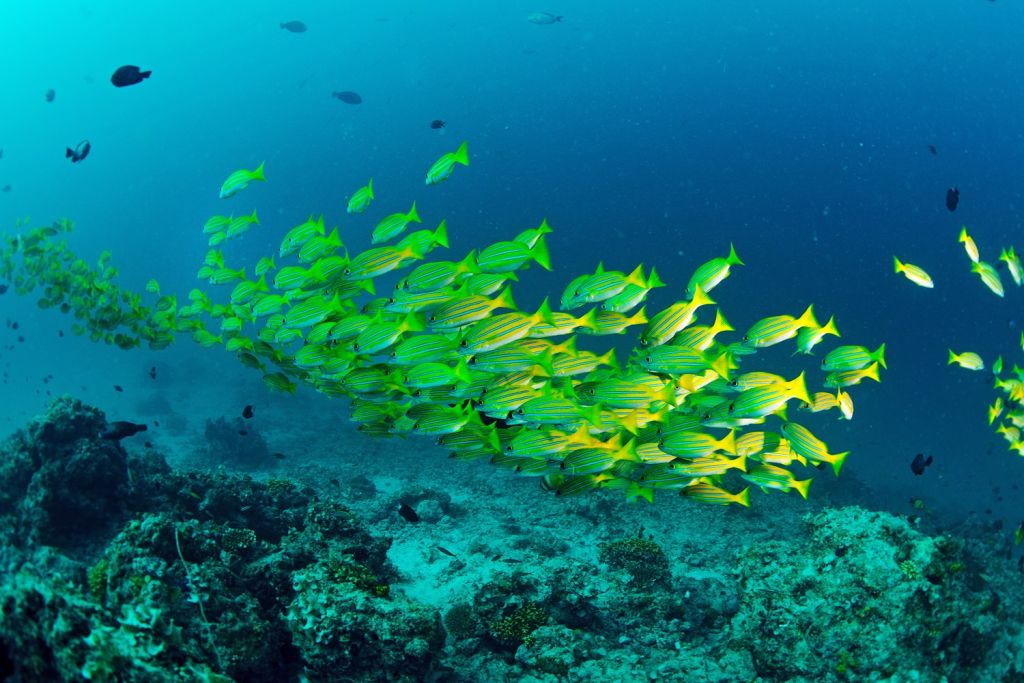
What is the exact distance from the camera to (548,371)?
5.46 m

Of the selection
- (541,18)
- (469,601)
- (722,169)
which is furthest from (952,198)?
(722,169)

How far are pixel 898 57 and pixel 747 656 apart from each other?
104 m

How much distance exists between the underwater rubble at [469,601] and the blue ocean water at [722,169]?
86.3 ft

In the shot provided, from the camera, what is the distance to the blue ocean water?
52844 mm

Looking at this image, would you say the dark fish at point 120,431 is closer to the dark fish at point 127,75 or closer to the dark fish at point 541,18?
the dark fish at point 127,75

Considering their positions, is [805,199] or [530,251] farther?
[805,199]

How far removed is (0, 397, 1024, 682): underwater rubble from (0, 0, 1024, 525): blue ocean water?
26302 mm

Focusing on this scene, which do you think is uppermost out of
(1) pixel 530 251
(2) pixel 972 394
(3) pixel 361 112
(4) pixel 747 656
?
(1) pixel 530 251

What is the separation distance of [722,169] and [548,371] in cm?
7461

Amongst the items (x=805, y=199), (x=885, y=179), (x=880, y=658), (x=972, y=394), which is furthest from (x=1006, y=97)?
(x=880, y=658)

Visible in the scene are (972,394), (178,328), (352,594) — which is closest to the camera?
(352,594)

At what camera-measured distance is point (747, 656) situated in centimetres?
601

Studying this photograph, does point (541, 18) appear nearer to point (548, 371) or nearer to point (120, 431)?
point (120, 431)

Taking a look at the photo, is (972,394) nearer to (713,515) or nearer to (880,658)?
(713,515)
